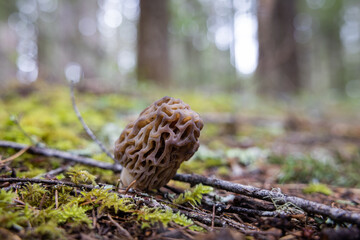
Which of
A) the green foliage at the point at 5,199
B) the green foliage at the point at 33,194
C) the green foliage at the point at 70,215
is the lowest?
the green foliage at the point at 70,215

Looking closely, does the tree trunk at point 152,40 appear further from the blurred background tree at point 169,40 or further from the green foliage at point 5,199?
the green foliage at point 5,199

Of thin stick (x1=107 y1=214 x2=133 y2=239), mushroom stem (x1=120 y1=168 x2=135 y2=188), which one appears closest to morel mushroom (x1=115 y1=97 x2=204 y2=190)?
mushroom stem (x1=120 y1=168 x2=135 y2=188)


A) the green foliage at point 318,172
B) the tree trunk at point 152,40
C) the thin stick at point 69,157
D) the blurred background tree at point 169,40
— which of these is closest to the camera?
the thin stick at point 69,157

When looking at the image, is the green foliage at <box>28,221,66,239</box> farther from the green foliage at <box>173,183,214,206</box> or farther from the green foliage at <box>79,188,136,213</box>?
the green foliage at <box>173,183,214,206</box>

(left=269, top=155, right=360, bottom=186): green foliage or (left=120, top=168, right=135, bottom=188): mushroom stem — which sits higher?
(left=120, top=168, right=135, bottom=188): mushroom stem

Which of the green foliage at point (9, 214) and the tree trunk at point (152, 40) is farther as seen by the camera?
the tree trunk at point (152, 40)

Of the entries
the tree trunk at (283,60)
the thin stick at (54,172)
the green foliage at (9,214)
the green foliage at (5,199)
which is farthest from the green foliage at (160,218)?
the tree trunk at (283,60)
